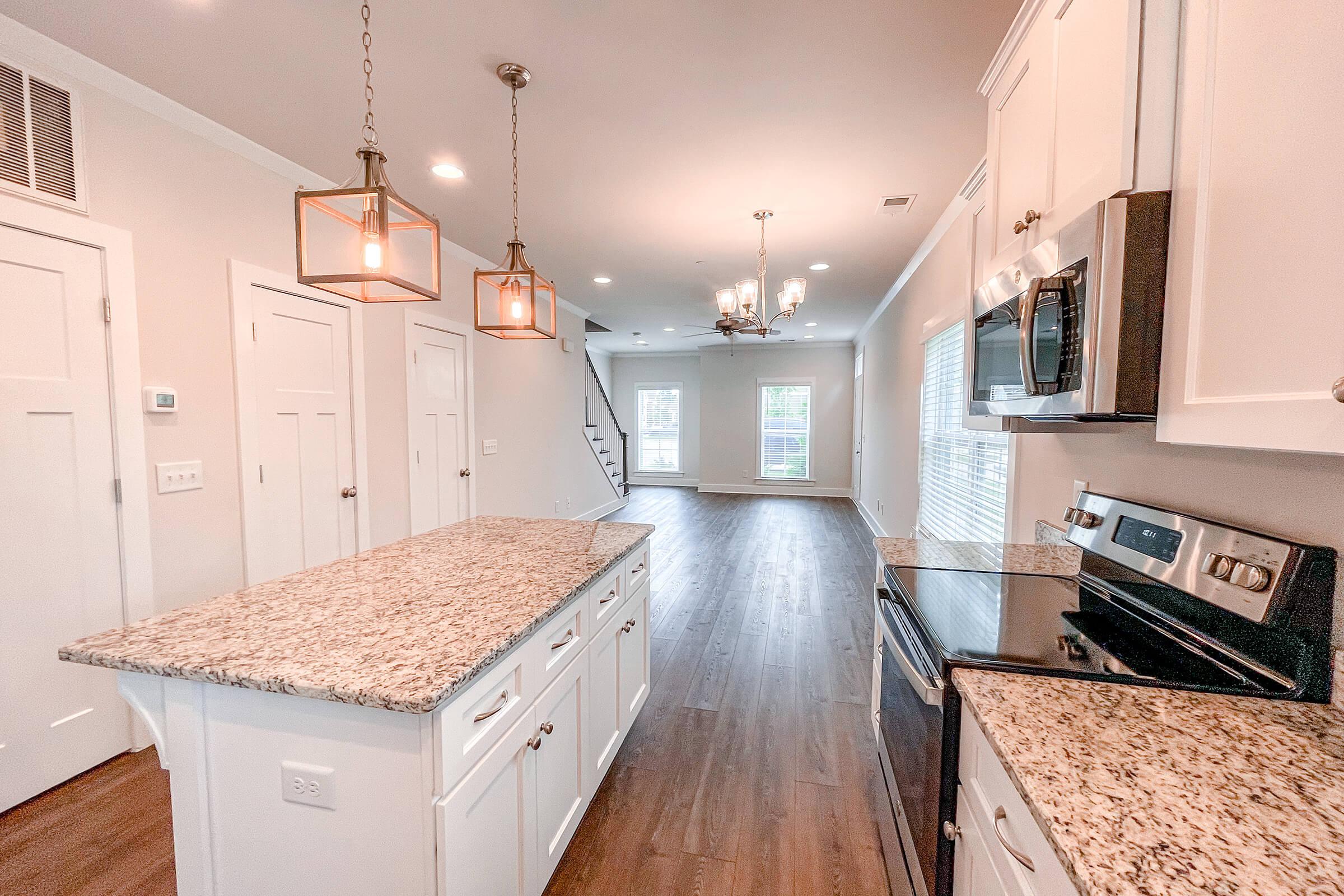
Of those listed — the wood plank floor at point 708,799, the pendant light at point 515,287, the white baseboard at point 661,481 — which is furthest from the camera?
the white baseboard at point 661,481

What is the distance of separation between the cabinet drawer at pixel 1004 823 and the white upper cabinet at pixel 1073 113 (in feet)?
3.41

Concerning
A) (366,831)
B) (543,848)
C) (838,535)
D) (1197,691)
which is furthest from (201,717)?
(838,535)

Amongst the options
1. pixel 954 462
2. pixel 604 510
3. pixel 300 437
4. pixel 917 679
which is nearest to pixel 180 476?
pixel 300 437

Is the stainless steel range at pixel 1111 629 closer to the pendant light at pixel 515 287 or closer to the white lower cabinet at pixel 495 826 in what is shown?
the white lower cabinet at pixel 495 826

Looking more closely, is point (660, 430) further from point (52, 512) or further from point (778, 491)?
point (52, 512)

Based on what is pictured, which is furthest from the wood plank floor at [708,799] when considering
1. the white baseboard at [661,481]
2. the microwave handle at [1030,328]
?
the white baseboard at [661,481]

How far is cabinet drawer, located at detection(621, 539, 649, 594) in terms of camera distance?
6.55 ft

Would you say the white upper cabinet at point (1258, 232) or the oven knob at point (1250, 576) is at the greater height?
the white upper cabinet at point (1258, 232)

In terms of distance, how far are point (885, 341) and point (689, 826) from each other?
16.8 feet

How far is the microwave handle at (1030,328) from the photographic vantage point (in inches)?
44.4

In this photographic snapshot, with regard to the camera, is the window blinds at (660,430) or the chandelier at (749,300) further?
the window blinds at (660,430)

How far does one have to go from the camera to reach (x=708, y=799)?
75.0 inches

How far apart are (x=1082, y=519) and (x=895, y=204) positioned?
2.35 m

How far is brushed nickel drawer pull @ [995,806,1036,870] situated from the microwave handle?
0.83 metres
